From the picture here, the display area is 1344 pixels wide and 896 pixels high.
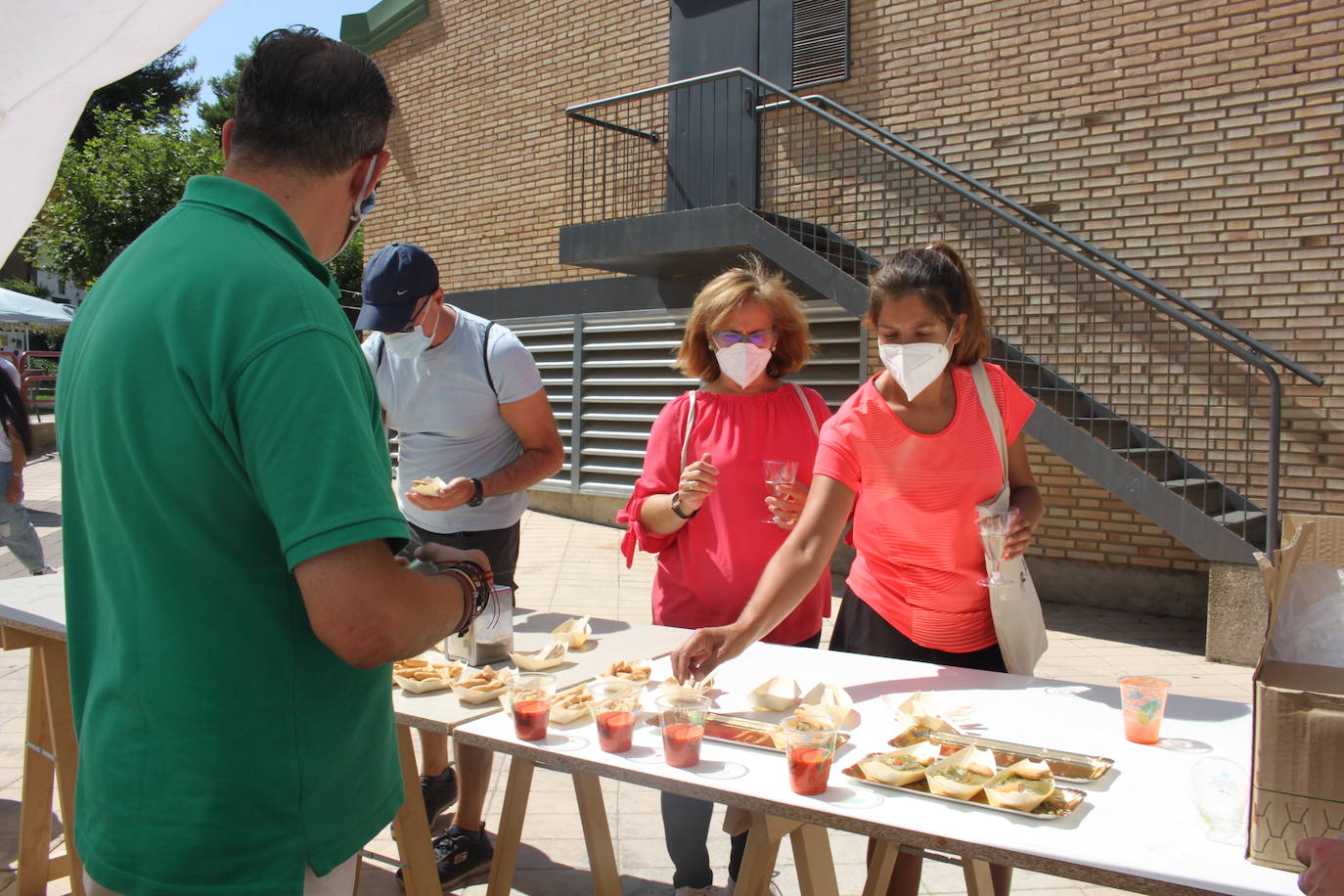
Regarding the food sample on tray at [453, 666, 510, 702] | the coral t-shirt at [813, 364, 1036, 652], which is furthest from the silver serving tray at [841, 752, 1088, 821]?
the food sample on tray at [453, 666, 510, 702]

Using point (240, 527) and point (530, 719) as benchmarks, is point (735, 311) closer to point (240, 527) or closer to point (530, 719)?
point (530, 719)

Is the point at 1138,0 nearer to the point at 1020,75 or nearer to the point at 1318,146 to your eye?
the point at 1020,75

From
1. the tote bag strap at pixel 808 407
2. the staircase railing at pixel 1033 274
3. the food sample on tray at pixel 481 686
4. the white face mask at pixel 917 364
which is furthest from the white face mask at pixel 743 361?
the staircase railing at pixel 1033 274

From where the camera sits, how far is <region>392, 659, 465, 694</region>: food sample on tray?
270 cm

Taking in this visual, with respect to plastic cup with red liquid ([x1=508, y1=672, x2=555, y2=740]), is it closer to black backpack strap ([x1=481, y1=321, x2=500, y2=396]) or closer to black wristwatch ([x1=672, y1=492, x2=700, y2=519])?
black wristwatch ([x1=672, y1=492, x2=700, y2=519])

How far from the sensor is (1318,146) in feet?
24.2

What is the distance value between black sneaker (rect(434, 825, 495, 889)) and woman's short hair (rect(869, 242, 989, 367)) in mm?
2333

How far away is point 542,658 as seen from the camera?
9.55 ft

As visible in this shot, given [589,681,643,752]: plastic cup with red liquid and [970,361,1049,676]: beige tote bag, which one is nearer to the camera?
[589,681,643,752]: plastic cup with red liquid

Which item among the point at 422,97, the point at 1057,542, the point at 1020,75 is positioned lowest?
the point at 1057,542

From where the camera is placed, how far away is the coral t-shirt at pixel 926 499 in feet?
9.17

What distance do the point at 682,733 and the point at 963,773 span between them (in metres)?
0.58

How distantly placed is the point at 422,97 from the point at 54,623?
41.9 feet

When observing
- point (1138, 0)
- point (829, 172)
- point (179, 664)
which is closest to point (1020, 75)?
point (1138, 0)
